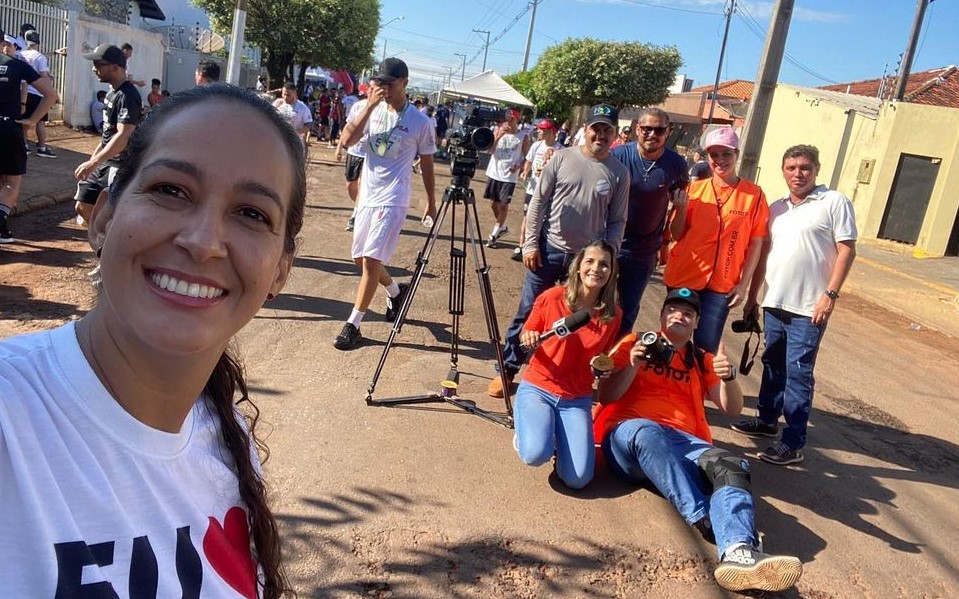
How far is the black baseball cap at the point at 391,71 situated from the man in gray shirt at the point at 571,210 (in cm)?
129

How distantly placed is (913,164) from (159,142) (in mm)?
16865

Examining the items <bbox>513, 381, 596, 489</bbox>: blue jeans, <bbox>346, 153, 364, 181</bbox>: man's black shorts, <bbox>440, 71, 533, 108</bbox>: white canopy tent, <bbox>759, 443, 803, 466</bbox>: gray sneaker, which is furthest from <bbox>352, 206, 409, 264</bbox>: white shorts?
<bbox>440, 71, 533, 108</bbox>: white canopy tent

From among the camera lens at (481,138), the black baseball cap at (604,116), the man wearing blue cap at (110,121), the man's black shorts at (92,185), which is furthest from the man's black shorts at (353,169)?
the black baseball cap at (604,116)

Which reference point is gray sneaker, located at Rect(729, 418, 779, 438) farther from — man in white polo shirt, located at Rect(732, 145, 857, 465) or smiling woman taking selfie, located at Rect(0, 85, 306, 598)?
smiling woman taking selfie, located at Rect(0, 85, 306, 598)

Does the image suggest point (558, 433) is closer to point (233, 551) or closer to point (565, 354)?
point (565, 354)

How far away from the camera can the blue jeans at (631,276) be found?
16.8 ft

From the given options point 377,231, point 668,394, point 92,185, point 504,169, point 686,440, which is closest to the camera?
point 686,440

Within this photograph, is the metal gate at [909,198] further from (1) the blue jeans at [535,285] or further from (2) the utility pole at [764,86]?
(1) the blue jeans at [535,285]

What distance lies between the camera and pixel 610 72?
33.3 metres

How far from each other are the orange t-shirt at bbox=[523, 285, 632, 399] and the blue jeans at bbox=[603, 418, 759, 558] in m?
0.37

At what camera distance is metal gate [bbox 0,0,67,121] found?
14023mm

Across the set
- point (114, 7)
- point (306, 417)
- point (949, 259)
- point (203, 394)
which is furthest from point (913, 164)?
point (114, 7)

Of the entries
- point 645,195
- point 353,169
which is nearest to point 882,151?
point 353,169

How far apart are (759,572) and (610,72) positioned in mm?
32858
